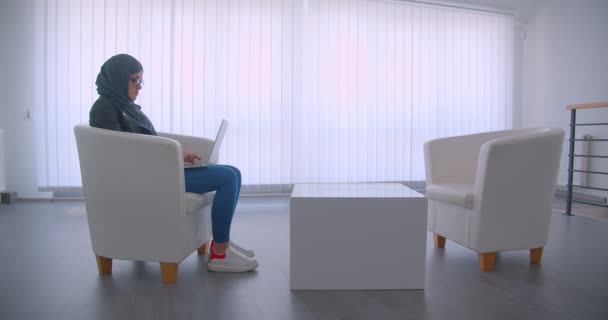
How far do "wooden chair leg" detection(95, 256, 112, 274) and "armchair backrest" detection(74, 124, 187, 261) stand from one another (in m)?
0.14

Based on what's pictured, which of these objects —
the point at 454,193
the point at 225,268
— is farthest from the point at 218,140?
the point at 454,193

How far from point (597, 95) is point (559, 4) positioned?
1279mm

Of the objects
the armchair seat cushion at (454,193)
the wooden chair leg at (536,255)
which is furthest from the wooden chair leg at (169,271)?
the wooden chair leg at (536,255)

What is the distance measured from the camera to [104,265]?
1.98 metres

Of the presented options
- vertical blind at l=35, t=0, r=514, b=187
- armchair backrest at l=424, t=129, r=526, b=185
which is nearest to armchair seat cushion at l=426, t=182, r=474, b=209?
armchair backrest at l=424, t=129, r=526, b=185

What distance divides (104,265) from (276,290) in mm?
882

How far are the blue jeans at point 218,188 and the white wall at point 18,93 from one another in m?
3.10

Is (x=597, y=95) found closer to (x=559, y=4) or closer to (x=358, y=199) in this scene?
(x=559, y=4)

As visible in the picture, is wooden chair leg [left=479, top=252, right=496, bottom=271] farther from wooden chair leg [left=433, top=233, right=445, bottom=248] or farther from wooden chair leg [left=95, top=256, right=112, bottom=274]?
wooden chair leg [left=95, top=256, right=112, bottom=274]

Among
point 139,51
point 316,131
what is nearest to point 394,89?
point 316,131

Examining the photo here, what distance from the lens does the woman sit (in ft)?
6.42

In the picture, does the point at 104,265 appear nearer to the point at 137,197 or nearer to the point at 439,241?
the point at 137,197

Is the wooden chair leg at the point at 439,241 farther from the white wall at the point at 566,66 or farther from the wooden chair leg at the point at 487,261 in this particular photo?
the white wall at the point at 566,66

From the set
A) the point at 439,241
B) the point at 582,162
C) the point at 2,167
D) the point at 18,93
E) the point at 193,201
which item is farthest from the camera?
the point at 582,162
